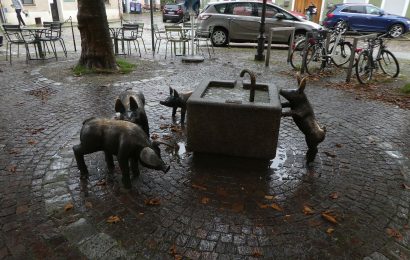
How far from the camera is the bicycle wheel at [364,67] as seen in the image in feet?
28.3

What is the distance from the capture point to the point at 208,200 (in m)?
3.47

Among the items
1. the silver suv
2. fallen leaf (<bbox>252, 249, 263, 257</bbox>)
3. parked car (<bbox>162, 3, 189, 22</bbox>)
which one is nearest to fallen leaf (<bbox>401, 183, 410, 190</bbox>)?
fallen leaf (<bbox>252, 249, 263, 257</bbox>)

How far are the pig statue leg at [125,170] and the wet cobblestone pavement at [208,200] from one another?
168mm

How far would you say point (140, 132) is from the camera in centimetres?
341

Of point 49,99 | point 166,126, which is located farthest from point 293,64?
point 49,99

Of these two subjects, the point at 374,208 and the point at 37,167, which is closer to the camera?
the point at 374,208

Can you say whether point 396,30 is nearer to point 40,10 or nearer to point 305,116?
point 305,116

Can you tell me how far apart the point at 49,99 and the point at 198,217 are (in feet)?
16.8

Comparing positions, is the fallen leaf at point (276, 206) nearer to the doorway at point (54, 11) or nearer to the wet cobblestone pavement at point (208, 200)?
the wet cobblestone pavement at point (208, 200)

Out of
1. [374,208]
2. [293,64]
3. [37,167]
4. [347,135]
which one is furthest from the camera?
[293,64]

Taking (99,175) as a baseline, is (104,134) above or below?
above

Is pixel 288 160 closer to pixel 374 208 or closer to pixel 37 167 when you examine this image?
pixel 374 208

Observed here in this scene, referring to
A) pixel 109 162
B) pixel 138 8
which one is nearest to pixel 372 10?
pixel 109 162

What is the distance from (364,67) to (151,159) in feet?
25.9
